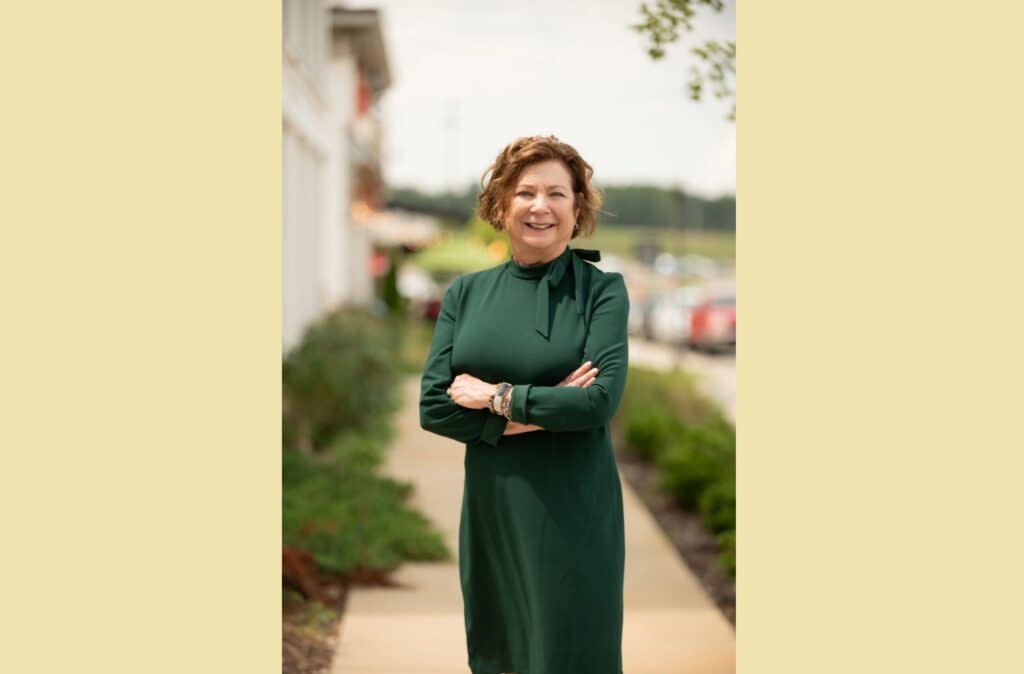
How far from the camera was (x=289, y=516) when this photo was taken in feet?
20.6

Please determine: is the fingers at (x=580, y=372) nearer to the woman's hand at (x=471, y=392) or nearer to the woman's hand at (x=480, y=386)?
the woman's hand at (x=480, y=386)

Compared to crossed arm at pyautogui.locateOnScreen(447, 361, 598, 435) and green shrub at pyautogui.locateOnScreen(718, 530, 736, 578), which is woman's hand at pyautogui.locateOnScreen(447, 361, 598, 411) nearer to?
crossed arm at pyautogui.locateOnScreen(447, 361, 598, 435)

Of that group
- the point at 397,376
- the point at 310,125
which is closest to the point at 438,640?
the point at 397,376

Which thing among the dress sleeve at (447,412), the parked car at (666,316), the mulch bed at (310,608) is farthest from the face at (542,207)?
the parked car at (666,316)

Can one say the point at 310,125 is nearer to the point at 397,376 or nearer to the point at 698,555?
the point at 397,376

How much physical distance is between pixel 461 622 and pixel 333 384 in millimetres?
4768

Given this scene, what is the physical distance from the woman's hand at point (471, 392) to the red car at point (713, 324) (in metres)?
21.0

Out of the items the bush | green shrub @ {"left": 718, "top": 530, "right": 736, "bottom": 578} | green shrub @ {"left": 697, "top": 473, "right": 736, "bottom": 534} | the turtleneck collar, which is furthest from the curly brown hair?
the bush

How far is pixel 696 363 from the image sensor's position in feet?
72.4

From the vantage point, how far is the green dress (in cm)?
321

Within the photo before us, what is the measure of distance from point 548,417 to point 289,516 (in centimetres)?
359

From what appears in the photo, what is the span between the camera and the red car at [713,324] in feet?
78.2

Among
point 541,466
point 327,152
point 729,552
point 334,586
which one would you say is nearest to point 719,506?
point 729,552

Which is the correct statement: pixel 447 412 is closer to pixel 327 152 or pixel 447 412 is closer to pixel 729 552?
pixel 729 552
